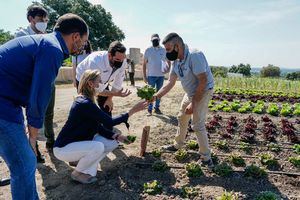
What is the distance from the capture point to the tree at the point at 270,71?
46500 millimetres

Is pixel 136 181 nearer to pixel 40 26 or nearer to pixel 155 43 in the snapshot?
pixel 40 26

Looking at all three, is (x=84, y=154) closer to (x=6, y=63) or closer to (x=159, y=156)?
(x=159, y=156)

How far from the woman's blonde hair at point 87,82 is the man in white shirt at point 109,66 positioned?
88 cm

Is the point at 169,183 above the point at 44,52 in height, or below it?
below

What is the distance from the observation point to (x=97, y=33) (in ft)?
142

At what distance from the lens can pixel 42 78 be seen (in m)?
2.83

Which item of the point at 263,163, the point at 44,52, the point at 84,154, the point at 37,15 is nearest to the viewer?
the point at 44,52

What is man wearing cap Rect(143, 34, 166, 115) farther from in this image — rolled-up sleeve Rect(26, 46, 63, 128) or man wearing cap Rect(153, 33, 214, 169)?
rolled-up sleeve Rect(26, 46, 63, 128)

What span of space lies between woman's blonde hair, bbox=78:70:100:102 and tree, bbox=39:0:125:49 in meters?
38.8

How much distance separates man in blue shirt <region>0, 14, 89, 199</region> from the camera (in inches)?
113

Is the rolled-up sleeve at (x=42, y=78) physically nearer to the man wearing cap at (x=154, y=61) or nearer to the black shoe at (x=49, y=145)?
the black shoe at (x=49, y=145)

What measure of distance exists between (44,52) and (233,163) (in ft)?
12.8

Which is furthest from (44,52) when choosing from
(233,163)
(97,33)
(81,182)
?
(97,33)

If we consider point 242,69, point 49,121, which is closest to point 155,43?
point 49,121
